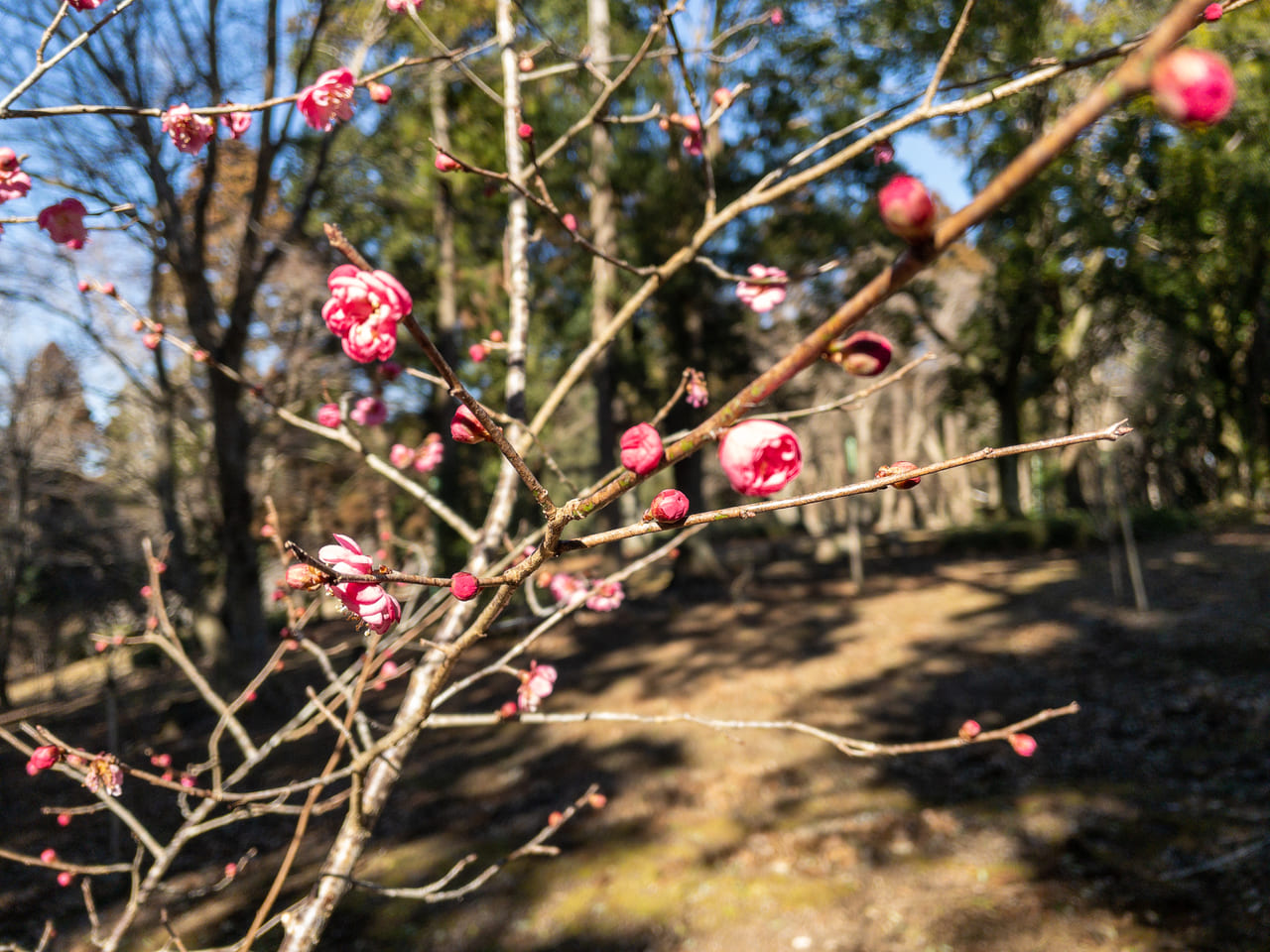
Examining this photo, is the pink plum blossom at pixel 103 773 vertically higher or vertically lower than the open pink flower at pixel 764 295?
lower

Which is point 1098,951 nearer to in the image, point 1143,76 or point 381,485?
point 1143,76

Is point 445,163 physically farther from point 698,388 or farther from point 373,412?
point 373,412

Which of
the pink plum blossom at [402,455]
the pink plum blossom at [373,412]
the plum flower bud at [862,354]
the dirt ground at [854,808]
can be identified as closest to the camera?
the plum flower bud at [862,354]

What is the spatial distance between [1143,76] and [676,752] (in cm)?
537

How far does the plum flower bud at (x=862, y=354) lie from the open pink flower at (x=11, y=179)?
5.12 ft

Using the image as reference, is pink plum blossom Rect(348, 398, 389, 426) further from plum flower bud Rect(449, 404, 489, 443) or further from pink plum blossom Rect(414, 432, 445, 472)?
plum flower bud Rect(449, 404, 489, 443)

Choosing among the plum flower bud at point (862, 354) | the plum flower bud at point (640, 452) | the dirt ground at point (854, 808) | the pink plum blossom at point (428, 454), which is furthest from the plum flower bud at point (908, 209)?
the dirt ground at point (854, 808)

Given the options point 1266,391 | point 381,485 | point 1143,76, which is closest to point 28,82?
point 1143,76

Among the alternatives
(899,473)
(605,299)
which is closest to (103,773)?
(899,473)

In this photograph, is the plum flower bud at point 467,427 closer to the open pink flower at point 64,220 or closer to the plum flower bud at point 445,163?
the plum flower bud at point 445,163

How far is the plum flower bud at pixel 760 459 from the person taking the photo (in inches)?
21.4

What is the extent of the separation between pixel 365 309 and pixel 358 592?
0.96ft

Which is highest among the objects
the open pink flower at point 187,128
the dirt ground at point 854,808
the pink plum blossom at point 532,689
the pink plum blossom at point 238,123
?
the pink plum blossom at point 238,123

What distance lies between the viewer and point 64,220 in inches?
53.6
